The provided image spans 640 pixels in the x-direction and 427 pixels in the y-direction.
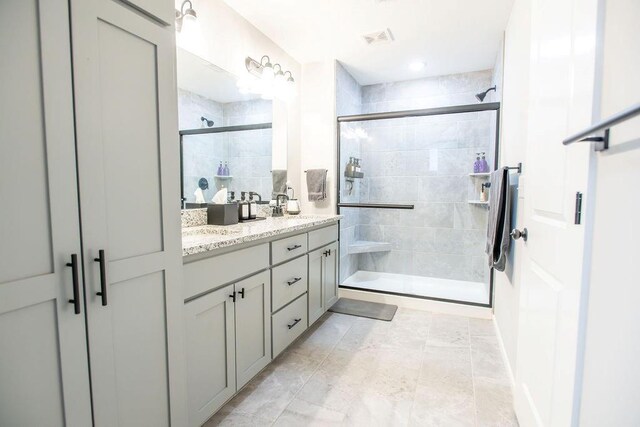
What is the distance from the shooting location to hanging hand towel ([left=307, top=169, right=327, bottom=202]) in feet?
10.5

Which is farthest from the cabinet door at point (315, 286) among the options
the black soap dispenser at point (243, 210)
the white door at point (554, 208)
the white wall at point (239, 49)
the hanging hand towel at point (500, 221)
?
the white door at point (554, 208)

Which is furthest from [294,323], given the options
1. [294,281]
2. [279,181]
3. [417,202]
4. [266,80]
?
[417,202]

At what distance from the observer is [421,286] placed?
3506mm

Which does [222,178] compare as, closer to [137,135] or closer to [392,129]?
[137,135]

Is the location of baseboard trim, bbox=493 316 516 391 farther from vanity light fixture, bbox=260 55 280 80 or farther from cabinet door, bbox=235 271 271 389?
vanity light fixture, bbox=260 55 280 80

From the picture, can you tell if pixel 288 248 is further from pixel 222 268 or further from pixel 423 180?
pixel 423 180

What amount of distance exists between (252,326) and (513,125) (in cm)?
209

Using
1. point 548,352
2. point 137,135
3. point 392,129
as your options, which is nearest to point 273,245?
point 137,135

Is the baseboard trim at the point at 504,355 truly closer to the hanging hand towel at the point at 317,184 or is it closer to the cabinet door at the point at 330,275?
the cabinet door at the point at 330,275

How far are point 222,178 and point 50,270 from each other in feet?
5.14

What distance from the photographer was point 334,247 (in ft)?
9.53

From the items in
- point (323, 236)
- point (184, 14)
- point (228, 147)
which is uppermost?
point (184, 14)

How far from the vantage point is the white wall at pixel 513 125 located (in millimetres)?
1818

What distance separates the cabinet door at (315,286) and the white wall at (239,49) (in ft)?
3.15
